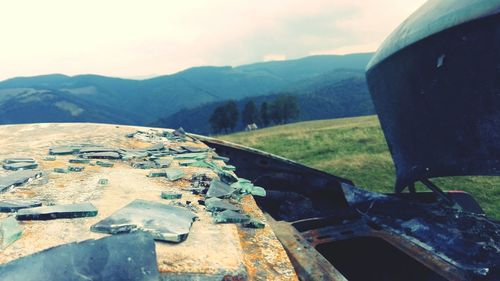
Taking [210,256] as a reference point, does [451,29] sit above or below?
above

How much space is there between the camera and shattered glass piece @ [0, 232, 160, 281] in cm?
126

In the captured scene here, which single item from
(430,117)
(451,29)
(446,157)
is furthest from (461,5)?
(446,157)

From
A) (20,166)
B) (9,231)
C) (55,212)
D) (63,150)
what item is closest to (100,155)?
(63,150)

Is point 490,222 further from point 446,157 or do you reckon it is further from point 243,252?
point 243,252

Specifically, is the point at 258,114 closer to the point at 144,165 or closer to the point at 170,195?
the point at 144,165

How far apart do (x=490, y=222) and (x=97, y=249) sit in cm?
320

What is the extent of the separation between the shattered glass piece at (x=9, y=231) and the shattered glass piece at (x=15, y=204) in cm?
17

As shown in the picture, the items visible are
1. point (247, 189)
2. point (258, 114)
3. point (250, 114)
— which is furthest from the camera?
point (258, 114)

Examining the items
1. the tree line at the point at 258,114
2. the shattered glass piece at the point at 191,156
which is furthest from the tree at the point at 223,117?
the shattered glass piece at the point at 191,156

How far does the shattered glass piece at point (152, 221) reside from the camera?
1.68m

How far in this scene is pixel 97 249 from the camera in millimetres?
1405

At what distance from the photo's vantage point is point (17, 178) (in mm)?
2527

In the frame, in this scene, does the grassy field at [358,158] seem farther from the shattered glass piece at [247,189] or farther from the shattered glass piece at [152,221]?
the shattered glass piece at [152,221]

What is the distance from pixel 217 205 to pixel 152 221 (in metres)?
0.49
